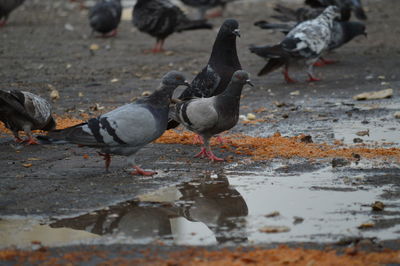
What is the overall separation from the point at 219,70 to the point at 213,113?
114 cm

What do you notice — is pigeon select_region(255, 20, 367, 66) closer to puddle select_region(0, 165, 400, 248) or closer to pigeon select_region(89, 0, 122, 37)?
pigeon select_region(89, 0, 122, 37)

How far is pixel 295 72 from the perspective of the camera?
11367 mm

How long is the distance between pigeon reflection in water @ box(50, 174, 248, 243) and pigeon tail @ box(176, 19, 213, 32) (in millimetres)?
7877

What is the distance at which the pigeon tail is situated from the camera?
1313cm

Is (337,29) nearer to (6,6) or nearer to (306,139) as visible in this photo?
(306,139)

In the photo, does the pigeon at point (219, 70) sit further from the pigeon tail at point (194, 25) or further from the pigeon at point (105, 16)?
the pigeon at point (105, 16)

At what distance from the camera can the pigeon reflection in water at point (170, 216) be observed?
461 centimetres

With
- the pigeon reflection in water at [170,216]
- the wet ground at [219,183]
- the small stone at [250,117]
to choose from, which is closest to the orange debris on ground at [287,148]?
the wet ground at [219,183]

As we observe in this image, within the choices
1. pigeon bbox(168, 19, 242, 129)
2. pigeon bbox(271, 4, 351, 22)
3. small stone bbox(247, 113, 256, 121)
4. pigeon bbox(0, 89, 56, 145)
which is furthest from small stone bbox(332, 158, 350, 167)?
pigeon bbox(271, 4, 351, 22)

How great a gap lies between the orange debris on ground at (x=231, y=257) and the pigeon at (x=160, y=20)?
9215 millimetres

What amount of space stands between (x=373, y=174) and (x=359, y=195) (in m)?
0.60

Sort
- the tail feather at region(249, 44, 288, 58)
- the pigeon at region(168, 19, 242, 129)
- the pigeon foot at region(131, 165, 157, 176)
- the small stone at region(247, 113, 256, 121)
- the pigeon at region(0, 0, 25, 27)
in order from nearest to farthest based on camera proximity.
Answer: the pigeon foot at region(131, 165, 157, 176), the pigeon at region(168, 19, 242, 129), the small stone at region(247, 113, 256, 121), the tail feather at region(249, 44, 288, 58), the pigeon at region(0, 0, 25, 27)

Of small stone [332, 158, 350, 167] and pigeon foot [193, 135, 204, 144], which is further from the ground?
small stone [332, 158, 350, 167]

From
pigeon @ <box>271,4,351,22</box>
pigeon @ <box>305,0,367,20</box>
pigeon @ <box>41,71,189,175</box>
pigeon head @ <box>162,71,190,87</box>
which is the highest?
Result: pigeon @ <box>305,0,367,20</box>
